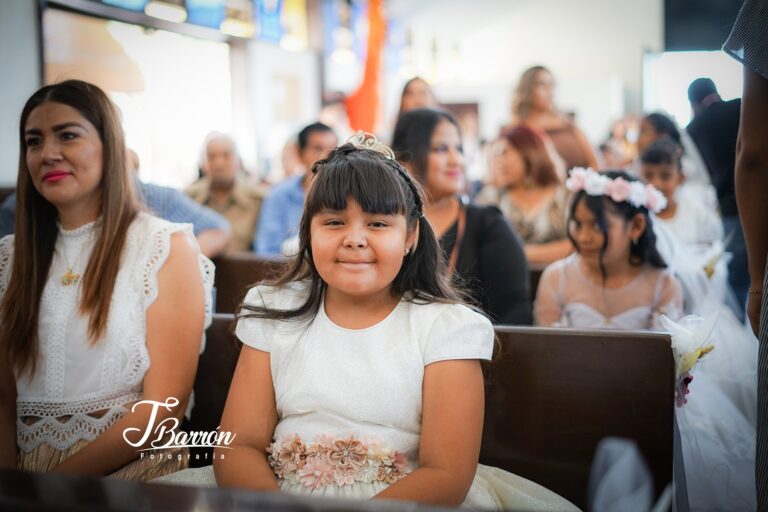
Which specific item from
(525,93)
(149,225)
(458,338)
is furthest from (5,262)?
(525,93)

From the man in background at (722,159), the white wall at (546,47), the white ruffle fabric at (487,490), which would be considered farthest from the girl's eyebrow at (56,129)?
the white wall at (546,47)

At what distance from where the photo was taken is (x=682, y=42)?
3646mm

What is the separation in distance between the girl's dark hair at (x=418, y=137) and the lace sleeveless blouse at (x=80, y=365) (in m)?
1.10

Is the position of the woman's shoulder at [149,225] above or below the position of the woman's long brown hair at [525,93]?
below

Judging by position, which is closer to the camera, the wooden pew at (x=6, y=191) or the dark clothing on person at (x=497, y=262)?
the wooden pew at (x=6, y=191)

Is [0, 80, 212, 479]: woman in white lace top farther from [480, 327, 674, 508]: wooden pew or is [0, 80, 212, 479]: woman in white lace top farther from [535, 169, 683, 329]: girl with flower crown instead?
[535, 169, 683, 329]: girl with flower crown

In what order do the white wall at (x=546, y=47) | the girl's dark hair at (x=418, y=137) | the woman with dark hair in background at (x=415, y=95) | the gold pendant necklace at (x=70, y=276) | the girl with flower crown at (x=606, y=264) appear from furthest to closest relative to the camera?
the white wall at (x=546, y=47)
the woman with dark hair in background at (x=415, y=95)
the girl with flower crown at (x=606, y=264)
the girl's dark hair at (x=418, y=137)
the gold pendant necklace at (x=70, y=276)

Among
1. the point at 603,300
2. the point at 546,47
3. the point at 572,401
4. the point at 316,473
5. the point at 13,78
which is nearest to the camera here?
the point at 316,473

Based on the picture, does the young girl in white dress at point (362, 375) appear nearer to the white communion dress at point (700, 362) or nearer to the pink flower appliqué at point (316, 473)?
the pink flower appliqué at point (316, 473)

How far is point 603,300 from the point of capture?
2.72 metres

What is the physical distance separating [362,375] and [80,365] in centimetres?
69

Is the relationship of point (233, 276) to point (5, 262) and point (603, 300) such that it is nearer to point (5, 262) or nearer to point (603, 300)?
point (5, 262)

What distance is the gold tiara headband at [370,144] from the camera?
167 centimetres

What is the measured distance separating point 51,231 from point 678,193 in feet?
11.1
